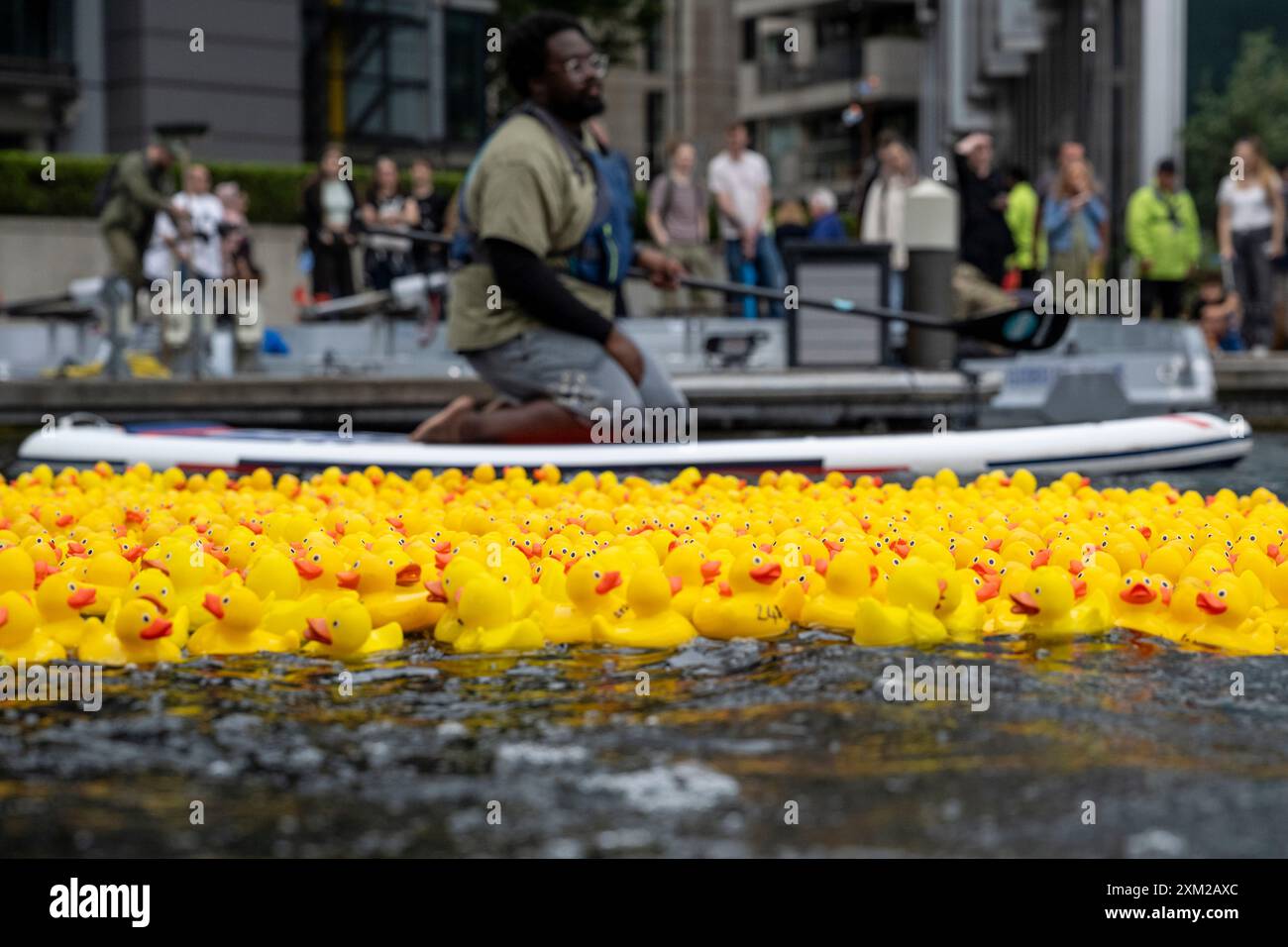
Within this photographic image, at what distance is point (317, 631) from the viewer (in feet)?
14.9

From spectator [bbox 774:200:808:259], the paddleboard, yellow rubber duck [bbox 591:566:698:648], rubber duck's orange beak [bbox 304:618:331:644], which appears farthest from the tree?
rubber duck's orange beak [bbox 304:618:331:644]

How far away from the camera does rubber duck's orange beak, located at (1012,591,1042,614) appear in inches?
183

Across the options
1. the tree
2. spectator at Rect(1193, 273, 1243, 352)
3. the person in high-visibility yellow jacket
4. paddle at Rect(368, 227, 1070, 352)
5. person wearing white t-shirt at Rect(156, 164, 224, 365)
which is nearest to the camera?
paddle at Rect(368, 227, 1070, 352)

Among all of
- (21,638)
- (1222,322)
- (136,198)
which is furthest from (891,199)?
(21,638)

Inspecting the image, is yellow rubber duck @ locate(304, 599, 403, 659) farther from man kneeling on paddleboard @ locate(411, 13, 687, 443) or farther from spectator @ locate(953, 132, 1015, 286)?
spectator @ locate(953, 132, 1015, 286)

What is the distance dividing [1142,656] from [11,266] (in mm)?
19805

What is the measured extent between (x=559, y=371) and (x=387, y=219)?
840cm

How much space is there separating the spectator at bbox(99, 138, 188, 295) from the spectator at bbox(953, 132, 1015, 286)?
6332 mm

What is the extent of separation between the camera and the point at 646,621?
4.69 meters

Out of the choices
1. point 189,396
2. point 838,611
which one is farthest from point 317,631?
point 189,396

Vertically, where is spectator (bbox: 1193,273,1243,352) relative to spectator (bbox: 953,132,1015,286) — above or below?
below

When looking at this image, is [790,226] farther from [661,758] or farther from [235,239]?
[661,758]

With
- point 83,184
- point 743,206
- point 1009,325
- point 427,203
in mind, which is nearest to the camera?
point 1009,325
